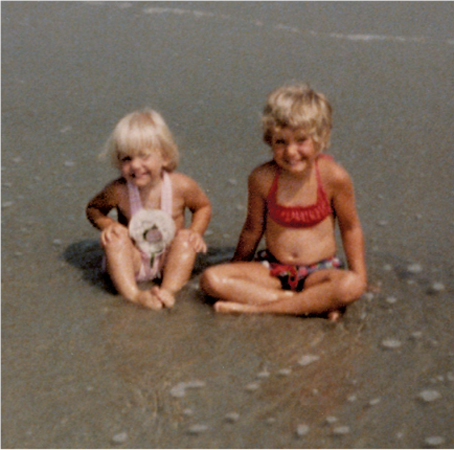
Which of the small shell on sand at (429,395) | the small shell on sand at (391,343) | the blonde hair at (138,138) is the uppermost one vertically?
the blonde hair at (138,138)

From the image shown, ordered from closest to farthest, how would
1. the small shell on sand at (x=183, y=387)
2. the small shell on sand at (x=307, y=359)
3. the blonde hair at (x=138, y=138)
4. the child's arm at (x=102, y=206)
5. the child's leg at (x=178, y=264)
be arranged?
the small shell on sand at (x=183, y=387) < the small shell on sand at (x=307, y=359) < the blonde hair at (x=138, y=138) < the child's leg at (x=178, y=264) < the child's arm at (x=102, y=206)

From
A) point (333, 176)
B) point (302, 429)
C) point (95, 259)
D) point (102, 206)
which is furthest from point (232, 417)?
point (95, 259)

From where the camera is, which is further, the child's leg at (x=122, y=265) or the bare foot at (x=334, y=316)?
the child's leg at (x=122, y=265)

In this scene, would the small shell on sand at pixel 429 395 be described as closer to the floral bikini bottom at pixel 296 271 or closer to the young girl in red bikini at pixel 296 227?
the young girl in red bikini at pixel 296 227

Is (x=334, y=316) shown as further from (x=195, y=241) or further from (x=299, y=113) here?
(x=299, y=113)

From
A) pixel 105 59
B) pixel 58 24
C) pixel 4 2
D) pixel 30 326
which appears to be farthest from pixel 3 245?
pixel 4 2

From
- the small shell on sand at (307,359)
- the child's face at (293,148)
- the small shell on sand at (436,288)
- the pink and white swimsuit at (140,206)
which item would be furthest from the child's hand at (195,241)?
the small shell on sand at (436,288)

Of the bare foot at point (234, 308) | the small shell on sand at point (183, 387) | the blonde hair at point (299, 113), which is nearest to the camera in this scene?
the small shell on sand at point (183, 387)

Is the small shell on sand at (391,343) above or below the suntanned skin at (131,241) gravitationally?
below
